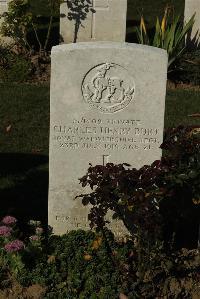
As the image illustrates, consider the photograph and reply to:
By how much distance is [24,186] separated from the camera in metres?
7.36

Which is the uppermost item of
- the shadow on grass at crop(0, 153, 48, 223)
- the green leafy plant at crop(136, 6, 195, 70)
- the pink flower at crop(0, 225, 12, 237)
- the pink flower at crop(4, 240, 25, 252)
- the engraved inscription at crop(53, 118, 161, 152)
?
the green leafy plant at crop(136, 6, 195, 70)

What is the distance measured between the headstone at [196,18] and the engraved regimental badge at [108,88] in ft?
22.5

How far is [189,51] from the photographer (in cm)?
1225

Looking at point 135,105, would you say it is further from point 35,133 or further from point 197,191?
point 35,133

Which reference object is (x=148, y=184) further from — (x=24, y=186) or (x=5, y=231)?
(x=24, y=186)

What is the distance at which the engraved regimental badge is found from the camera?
18.2 ft

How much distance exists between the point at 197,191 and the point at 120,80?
111 centimetres

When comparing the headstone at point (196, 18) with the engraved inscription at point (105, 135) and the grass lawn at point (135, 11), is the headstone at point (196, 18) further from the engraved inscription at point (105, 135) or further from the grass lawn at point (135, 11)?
the engraved inscription at point (105, 135)

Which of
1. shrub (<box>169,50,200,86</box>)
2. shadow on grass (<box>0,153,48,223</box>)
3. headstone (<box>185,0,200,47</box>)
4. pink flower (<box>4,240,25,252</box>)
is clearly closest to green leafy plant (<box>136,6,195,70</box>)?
shrub (<box>169,50,200,86</box>)

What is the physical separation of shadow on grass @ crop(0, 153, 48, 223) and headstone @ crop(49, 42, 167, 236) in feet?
2.84

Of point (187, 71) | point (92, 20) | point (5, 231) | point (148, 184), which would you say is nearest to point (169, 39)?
point (187, 71)

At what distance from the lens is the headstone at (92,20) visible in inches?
466

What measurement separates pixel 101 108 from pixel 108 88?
18 cm

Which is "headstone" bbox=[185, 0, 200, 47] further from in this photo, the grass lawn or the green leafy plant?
the grass lawn
